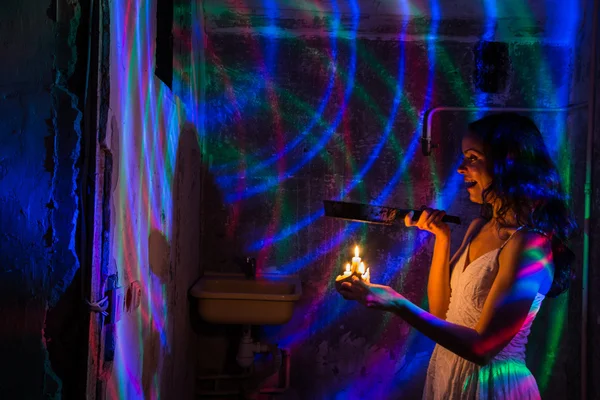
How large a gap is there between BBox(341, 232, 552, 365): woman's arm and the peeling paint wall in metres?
1.09

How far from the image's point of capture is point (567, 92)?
306cm

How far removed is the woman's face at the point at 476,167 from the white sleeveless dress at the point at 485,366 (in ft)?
0.84

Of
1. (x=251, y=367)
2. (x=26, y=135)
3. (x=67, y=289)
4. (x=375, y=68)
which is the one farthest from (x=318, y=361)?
(x=26, y=135)

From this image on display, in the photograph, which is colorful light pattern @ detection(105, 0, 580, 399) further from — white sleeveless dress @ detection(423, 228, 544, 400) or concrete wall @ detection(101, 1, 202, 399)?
white sleeveless dress @ detection(423, 228, 544, 400)

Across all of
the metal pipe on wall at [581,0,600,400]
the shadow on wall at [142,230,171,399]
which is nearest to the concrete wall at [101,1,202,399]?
the shadow on wall at [142,230,171,399]

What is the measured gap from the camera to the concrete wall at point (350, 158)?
3.04m

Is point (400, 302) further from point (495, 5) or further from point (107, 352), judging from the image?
point (495, 5)

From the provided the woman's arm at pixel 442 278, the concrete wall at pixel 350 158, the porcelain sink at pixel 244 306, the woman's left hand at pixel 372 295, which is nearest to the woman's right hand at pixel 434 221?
the woman's arm at pixel 442 278

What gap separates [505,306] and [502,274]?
102 mm

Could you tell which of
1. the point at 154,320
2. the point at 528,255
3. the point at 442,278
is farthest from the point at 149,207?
the point at 528,255

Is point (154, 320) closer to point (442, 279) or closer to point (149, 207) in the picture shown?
point (149, 207)

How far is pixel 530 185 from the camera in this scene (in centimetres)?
150

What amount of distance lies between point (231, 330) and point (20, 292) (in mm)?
2085

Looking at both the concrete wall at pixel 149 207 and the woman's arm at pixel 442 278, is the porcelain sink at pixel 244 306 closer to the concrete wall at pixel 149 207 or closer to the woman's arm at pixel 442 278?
the concrete wall at pixel 149 207
